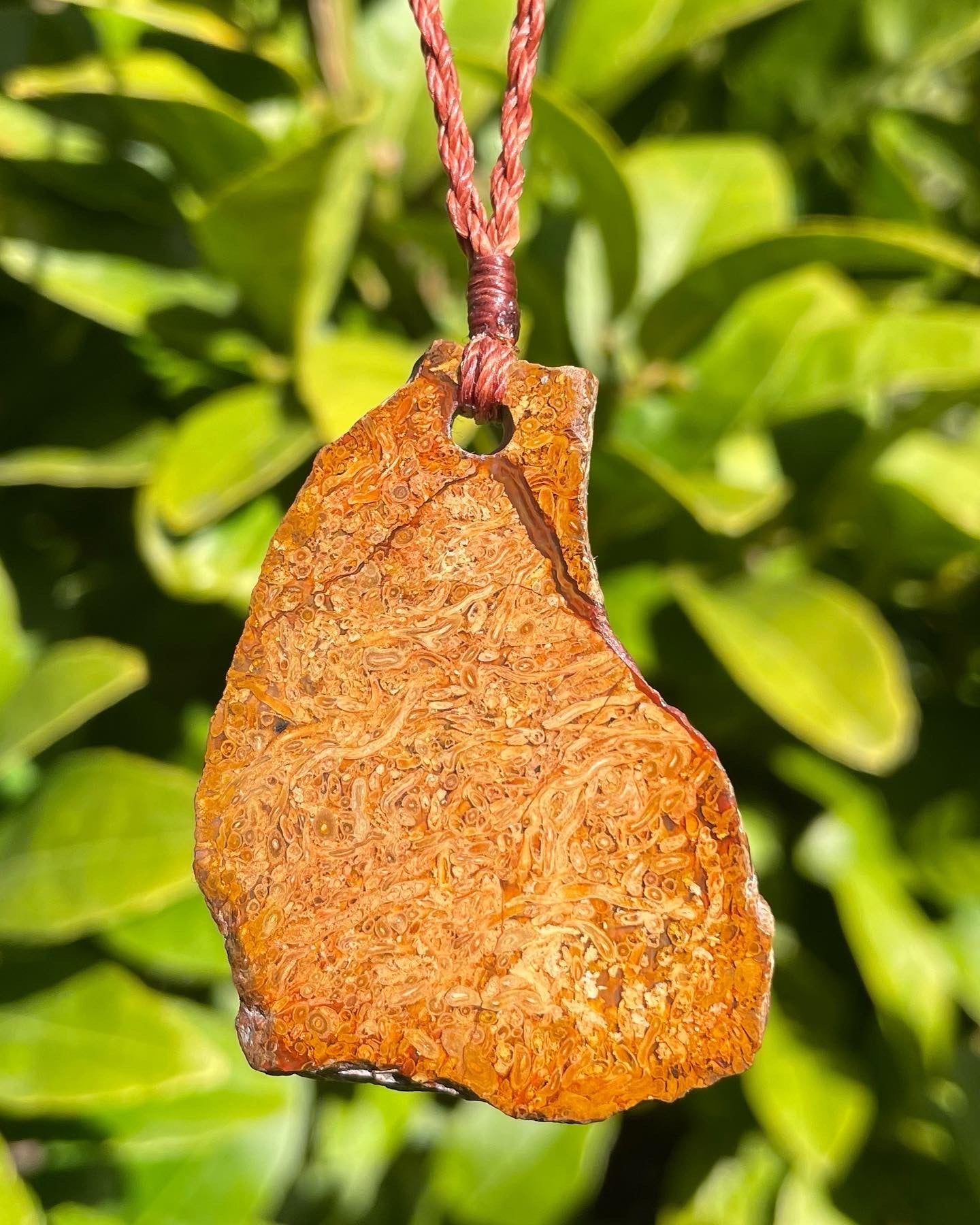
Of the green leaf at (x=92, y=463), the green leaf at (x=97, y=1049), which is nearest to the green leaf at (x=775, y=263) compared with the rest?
the green leaf at (x=92, y=463)

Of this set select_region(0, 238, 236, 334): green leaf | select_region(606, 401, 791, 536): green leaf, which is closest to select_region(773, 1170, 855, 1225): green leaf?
select_region(606, 401, 791, 536): green leaf

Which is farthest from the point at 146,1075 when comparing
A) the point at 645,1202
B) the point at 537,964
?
the point at 645,1202

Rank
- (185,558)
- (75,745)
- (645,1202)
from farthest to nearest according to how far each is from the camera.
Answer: (645,1202)
(75,745)
(185,558)

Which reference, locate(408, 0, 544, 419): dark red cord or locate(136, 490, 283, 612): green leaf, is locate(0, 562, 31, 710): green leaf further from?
locate(408, 0, 544, 419): dark red cord

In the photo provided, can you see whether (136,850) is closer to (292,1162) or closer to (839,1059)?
(292,1162)

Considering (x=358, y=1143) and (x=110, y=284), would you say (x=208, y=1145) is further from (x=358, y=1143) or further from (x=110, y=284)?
(x=110, y=284)

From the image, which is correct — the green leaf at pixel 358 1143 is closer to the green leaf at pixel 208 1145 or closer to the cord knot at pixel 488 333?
the green leaf at pixel 208 1145
